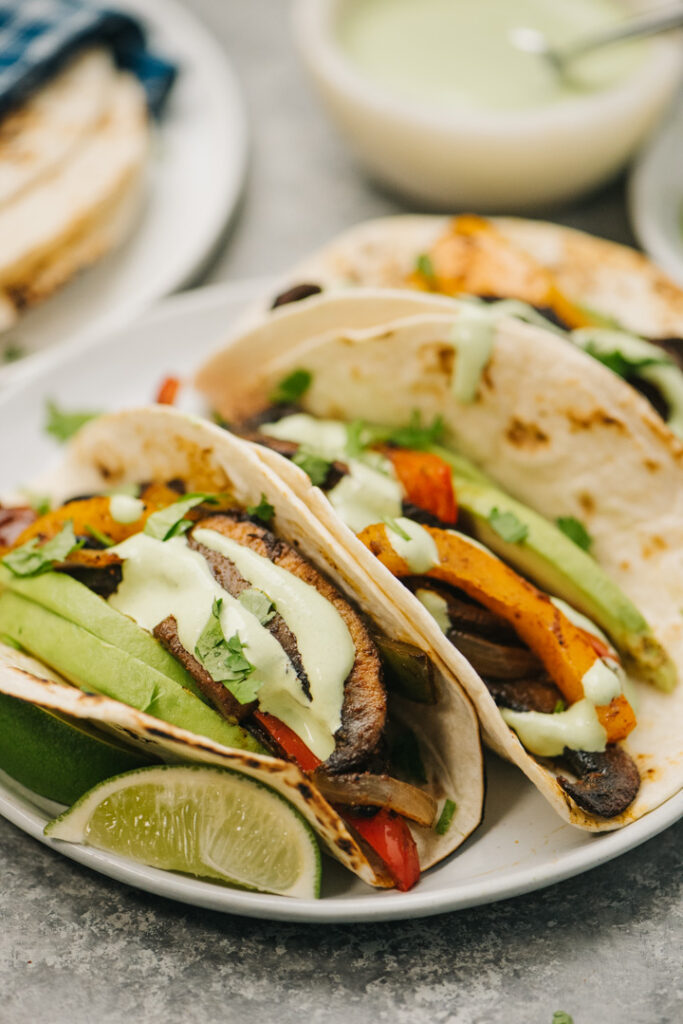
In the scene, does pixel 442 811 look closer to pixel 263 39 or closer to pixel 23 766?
pixel 23 766

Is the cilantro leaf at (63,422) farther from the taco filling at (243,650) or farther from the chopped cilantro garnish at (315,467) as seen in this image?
the chopped cilantro garnish at (315,467)

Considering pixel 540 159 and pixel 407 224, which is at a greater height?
pixel 407 224

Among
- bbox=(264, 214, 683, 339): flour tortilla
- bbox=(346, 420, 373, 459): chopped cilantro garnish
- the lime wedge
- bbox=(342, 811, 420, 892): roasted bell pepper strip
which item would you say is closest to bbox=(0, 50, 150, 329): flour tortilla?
bbox=(264, 214, 683, 339): flour tortilla

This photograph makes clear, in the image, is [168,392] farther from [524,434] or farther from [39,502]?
[524,434]

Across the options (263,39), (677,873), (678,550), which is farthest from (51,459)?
(263,39)

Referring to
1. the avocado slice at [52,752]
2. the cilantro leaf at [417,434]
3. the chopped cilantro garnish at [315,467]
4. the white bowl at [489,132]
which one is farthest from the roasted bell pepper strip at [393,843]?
the white bowl at [489,132]
